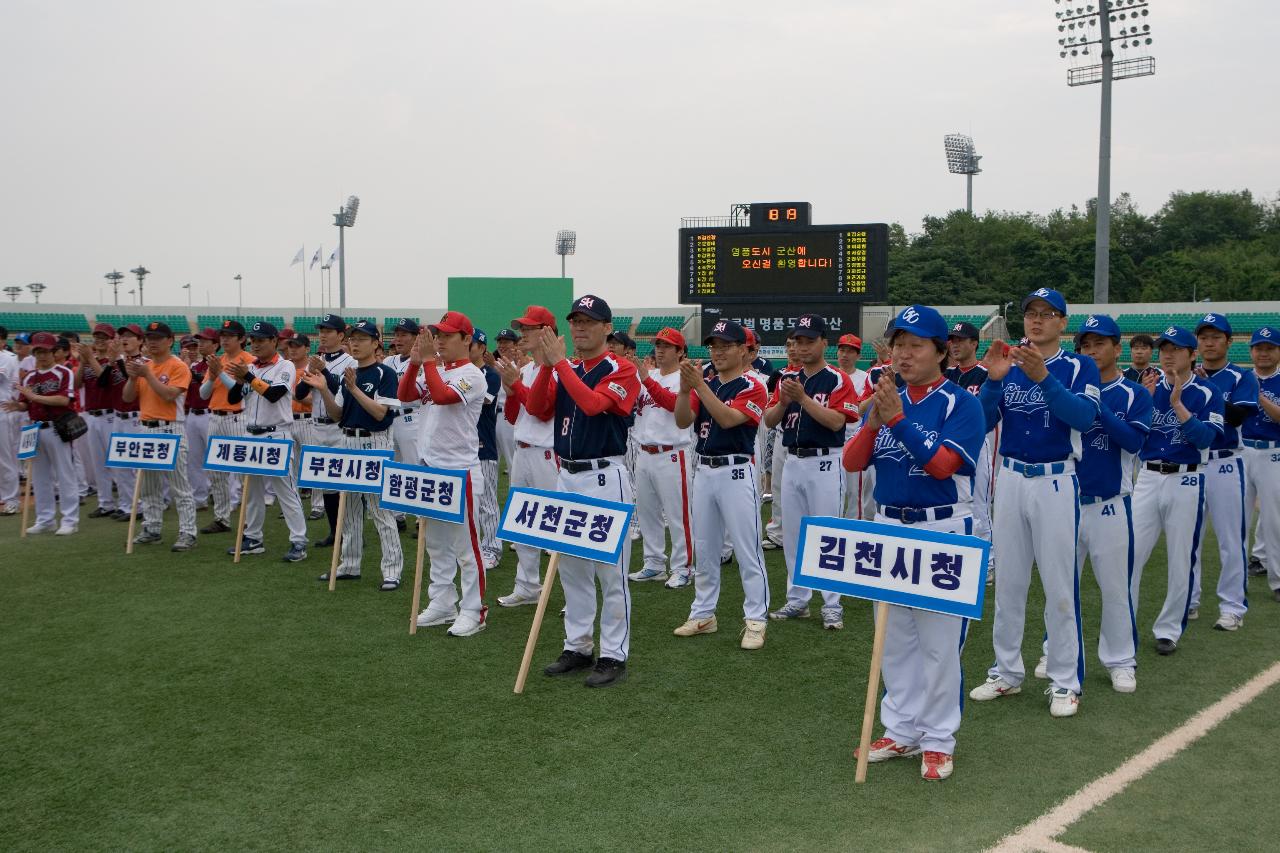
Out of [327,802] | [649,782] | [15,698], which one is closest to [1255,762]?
[649,782]

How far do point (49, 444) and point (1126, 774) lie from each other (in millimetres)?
11684

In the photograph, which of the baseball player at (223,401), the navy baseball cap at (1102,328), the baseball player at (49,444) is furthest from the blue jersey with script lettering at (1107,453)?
the baseball player at (49,444)

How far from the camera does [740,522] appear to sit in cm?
717

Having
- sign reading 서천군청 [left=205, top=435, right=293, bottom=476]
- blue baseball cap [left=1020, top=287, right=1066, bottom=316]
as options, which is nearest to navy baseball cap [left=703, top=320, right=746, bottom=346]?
blue baseball cap [left=1020, top=287, right=1066, bottom=316]

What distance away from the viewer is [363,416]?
30.1 feet

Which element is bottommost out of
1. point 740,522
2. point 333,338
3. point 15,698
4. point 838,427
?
point 15,698

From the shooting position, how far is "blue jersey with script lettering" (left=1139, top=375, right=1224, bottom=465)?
22.9 ft

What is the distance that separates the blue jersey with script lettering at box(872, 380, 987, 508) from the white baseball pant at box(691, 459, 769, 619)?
2097 millimetres

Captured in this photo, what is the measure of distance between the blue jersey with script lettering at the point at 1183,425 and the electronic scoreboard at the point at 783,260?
1155 cm

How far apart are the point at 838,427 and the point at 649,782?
124 inches

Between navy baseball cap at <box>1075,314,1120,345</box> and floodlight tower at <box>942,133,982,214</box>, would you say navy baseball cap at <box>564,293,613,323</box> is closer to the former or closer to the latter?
navy baseball cap at <box>1075,314,1120,345</box>

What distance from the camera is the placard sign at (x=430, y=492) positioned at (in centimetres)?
719

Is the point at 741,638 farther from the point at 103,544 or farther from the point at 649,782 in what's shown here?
the point at 103,544

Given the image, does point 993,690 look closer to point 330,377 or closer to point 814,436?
point 814,436
